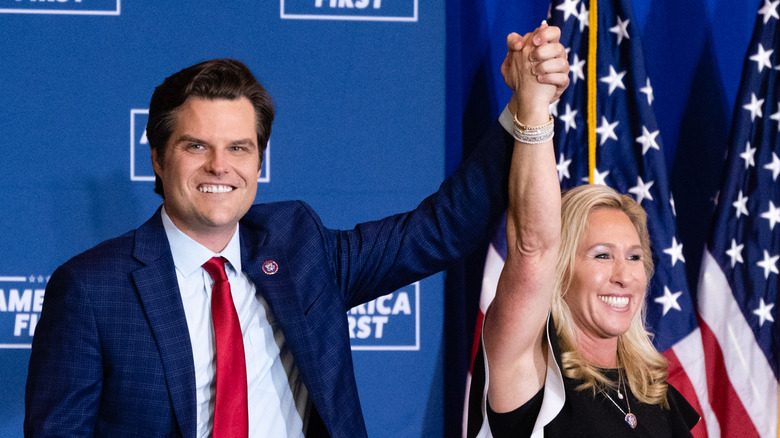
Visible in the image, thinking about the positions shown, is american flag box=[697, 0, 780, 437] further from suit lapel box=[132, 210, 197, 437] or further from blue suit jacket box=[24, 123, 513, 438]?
suit lapel box=[132, 210, 197, 437]

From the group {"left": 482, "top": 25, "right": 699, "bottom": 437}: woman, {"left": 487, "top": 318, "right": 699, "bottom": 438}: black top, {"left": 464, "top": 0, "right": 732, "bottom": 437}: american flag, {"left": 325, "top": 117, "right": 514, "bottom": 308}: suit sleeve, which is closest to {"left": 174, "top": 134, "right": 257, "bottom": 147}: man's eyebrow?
{"left": 325, "top": 117, "right": 514, "bottom": 308}: suit sleeve

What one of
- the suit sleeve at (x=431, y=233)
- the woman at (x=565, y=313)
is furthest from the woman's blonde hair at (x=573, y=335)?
the suit sleeve at (x=431, y=233)

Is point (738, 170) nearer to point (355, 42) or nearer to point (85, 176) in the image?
point (355, 42)

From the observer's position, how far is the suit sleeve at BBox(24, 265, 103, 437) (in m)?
1.49

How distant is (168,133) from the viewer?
172cm

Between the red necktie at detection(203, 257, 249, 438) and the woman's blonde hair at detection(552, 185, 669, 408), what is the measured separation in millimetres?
796

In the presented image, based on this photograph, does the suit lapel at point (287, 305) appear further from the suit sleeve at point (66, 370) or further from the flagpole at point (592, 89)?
the flagpole at point (592, 89)

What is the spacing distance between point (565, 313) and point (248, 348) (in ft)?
2.76

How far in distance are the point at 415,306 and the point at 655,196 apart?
3.15 feet

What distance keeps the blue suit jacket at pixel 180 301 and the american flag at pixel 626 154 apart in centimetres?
97

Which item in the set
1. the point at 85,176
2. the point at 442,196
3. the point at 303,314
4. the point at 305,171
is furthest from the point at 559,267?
the point at 85,176

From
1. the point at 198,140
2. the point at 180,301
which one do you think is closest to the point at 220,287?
the point at 180,301

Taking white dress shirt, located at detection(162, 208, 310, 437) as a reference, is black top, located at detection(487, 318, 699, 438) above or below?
below

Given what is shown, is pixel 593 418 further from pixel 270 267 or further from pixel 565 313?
pixel 270 267
